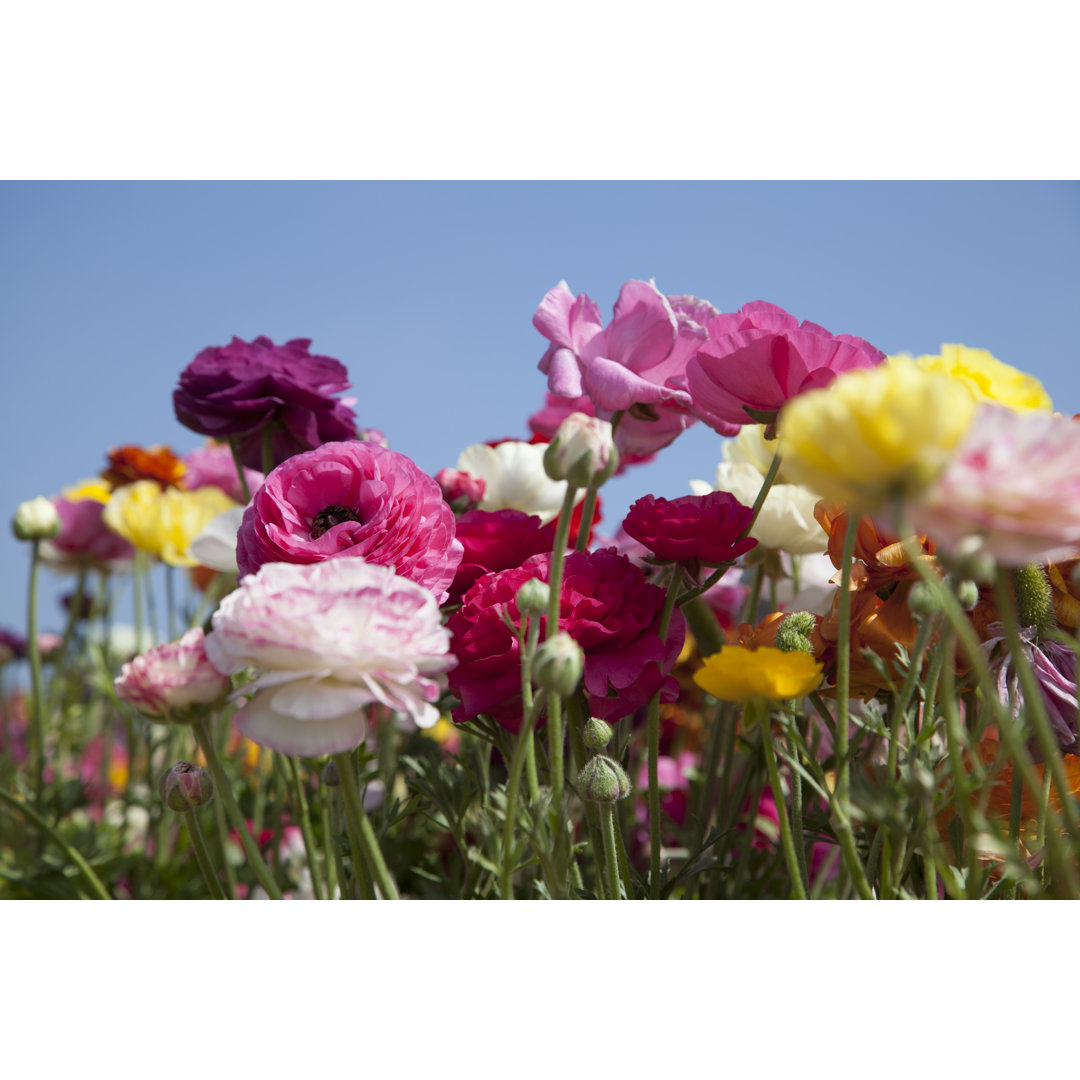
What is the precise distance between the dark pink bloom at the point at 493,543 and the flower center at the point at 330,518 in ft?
0.22

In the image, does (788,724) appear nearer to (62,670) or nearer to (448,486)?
(448,486)

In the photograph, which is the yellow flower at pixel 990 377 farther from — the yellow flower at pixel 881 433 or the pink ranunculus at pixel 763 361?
the yellow flower at pixel 881 433

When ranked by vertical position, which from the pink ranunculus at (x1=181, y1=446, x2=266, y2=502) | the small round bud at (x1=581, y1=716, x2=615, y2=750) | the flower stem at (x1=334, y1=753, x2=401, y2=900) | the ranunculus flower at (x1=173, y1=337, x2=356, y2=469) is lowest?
the flower stem at (x1=334, y1=753, x2=401, y2=900)

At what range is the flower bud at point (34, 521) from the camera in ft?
2.54

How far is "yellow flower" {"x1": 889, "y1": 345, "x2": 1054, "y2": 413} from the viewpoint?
42 centimetres

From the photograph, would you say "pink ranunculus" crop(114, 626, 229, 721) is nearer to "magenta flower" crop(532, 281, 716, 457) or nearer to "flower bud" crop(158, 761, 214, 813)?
"flower bud" crop(158, 761, 214, 813)

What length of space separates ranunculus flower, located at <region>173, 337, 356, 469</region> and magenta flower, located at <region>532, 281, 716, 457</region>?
19 cm

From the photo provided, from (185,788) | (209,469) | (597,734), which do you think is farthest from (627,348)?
(209,469)

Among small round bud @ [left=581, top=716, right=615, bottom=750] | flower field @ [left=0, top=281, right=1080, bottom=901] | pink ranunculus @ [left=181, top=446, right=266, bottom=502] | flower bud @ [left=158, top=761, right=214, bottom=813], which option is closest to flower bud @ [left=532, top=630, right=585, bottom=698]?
flower field @ [left=0, top=281, right=1080, bottom=901]

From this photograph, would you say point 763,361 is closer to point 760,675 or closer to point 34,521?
point 760,675

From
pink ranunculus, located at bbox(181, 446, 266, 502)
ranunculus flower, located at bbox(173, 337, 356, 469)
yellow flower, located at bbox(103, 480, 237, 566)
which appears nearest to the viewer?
ranunculus flower, located at bbox(173, 337, 356, 469)

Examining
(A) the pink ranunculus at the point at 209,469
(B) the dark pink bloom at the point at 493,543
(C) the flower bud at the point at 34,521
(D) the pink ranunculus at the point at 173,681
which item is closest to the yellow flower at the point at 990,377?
(B) the dark pink bloom at the point at 493,543

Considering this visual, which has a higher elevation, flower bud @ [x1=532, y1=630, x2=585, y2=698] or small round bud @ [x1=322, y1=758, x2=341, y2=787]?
flower bud @ [x1=532, y1=630, x2=585, y2=698]

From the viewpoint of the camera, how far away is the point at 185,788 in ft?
1.34
